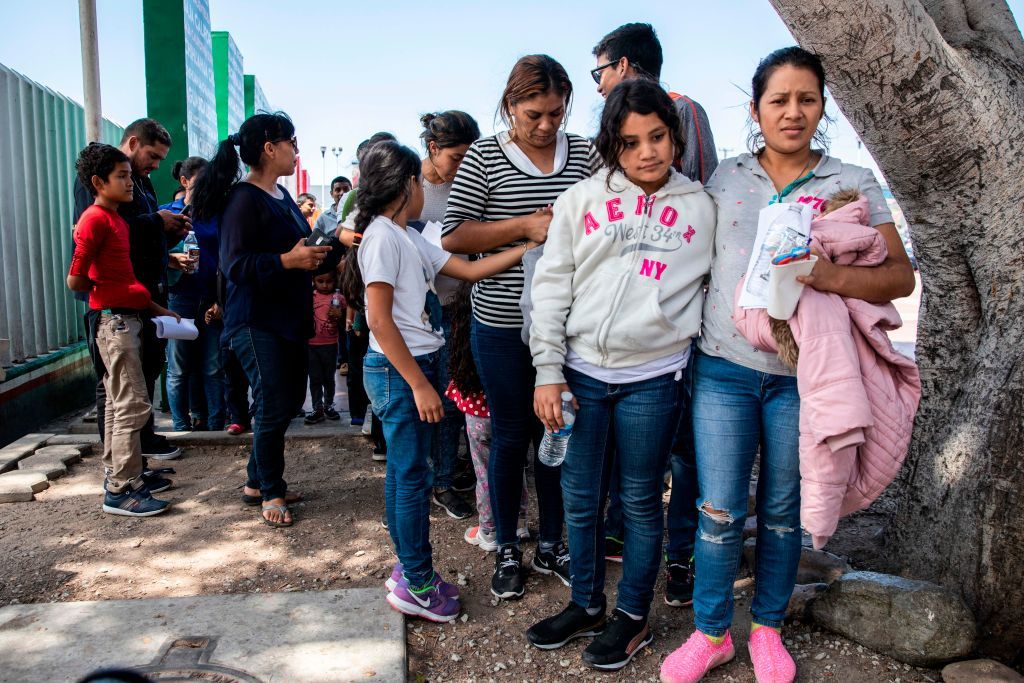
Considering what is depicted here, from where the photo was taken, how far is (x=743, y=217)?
2.50 m

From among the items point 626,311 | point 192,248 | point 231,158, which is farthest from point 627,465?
point 192,248

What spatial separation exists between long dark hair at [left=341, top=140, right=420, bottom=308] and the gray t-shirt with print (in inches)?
44.3

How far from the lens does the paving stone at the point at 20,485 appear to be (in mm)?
4400

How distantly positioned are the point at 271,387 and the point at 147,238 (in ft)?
4.72

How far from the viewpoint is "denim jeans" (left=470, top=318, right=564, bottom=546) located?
303 centimetres

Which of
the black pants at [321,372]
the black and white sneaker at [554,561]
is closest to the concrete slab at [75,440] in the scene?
the black pants at [321,372]

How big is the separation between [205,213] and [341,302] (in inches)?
96.5

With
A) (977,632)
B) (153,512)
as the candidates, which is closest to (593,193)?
(977,632)

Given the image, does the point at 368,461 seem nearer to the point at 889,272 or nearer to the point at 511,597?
the point at 511,597

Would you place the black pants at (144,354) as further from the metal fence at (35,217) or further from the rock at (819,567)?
the rock at (819,567)

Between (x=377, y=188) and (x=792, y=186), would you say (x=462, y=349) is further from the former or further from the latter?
(x=792, y=186)

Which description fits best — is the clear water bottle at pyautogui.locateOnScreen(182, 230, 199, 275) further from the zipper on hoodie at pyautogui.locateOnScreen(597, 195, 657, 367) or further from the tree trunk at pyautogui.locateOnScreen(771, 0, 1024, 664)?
the tree trunk at pyautogui.locateOnScreen(771, 0, 1024, 664)

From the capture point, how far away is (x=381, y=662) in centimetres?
275

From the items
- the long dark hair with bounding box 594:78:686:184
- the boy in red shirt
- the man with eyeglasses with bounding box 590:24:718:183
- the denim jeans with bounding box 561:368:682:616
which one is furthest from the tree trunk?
the boy in red shirt
